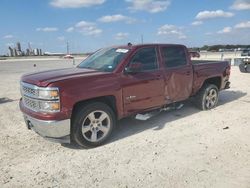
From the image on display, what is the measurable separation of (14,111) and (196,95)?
5097 millimetres

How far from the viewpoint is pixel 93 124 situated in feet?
16.6

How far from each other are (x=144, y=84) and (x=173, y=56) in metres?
1.32

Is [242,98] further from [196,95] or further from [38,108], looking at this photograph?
[38,108]

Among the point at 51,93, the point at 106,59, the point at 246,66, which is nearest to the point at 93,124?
the point at 51,93

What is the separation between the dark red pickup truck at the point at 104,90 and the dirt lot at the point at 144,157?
423 mm

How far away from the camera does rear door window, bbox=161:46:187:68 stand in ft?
20.6

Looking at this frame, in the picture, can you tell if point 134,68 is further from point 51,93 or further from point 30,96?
point 30,96

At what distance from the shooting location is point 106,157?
464 centimetres

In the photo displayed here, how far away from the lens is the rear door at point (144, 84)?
5450 millimetres

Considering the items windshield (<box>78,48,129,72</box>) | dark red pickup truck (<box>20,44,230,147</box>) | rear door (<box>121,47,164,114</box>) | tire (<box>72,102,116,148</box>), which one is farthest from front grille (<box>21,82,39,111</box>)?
rear door (<box>121,47,164,114</box>)

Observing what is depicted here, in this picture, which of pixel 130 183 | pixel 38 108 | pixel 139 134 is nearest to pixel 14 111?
pixel 38 108

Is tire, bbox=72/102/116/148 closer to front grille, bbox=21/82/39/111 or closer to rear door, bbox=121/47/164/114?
rear door, bbox=121/47/164/114

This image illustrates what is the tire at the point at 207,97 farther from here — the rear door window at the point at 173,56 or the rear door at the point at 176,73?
the rear door window at the point at 173,56

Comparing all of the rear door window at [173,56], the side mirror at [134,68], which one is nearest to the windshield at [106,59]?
the side mirror at [134,68]
